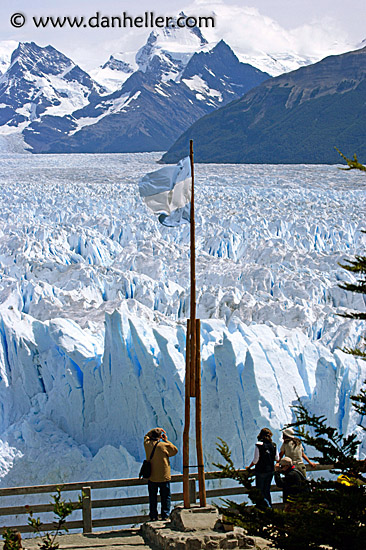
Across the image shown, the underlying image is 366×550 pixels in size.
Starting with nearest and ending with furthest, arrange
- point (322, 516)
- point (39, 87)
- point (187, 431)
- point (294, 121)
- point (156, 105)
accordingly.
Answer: point (322, 516) < point (187, 431) < point (294, 121) < point (156, 105) < point (39, 87)

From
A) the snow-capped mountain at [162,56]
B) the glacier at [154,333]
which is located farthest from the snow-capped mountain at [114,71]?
the glacier at [154,333]

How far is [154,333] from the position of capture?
26.9 ft

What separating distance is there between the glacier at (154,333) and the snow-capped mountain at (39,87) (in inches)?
2692

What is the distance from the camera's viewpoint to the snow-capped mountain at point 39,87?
90812 mm

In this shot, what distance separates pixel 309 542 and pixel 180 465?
4810 mm

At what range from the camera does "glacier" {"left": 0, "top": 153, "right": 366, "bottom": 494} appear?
24.9ft

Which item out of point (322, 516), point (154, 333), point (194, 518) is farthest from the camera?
point (154, 333)

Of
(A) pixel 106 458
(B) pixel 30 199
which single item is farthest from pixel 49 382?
(B) pixel 30 199

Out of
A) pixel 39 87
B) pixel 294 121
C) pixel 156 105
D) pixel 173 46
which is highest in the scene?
pixel 173 46

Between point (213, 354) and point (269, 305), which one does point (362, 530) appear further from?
point (269, 305)

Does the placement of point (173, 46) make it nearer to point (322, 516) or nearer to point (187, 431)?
point (187, 431)

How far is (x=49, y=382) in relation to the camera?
8.75 meters

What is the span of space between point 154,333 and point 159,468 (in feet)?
10.8

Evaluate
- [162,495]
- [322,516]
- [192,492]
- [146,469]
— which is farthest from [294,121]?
[322,516]
